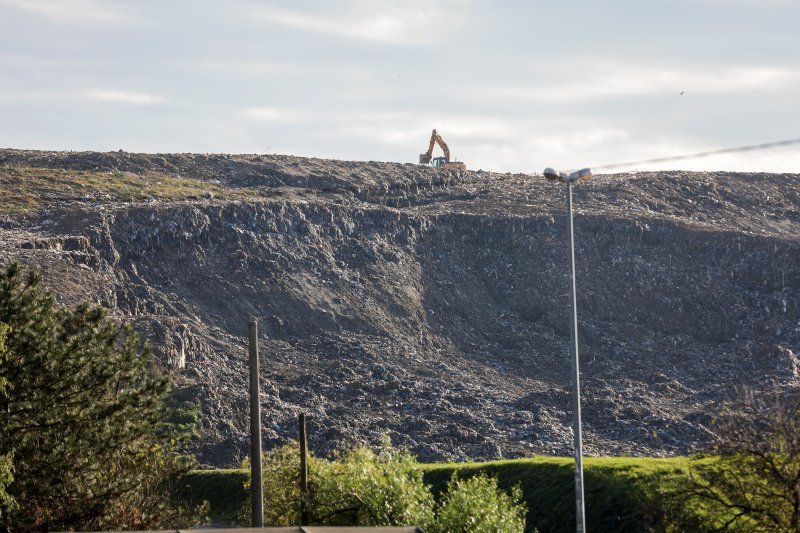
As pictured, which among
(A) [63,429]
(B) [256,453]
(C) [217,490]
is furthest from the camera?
(C) [217,490]

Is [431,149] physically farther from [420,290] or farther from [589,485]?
[589,485]

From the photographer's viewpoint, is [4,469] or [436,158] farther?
[436,158]

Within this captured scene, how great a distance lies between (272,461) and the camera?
39.7 metres

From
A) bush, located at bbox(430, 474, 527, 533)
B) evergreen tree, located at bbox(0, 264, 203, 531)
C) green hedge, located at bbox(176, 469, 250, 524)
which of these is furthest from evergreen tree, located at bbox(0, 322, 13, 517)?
green hedge, located at bbox(176, 469, 250, 524)

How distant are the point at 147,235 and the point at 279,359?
1694 centimetres

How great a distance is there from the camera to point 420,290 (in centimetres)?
10744

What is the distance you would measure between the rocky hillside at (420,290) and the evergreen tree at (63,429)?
37.1m

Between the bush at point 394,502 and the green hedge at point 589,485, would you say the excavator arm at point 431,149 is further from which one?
the bush at point 394,502

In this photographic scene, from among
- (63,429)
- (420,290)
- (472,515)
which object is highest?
(420,290)

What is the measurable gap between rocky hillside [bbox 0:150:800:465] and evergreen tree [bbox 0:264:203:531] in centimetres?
3710

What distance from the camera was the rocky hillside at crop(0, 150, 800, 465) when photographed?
8156 cm

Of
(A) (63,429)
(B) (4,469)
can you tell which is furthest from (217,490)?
(B) (4,469)

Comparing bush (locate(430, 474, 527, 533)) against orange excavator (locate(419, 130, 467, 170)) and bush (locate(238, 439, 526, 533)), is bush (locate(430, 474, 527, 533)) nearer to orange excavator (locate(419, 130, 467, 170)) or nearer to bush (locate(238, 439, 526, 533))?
bush (locate(238, 439, 526, 533))

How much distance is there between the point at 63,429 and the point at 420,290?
74.3m
